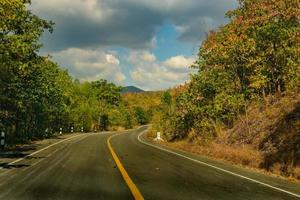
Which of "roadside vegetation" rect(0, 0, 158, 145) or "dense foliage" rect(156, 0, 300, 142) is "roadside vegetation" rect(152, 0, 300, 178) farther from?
"roadside vegetation" rect(0, 0, 158, 145)

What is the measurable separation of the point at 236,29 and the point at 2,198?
2435 cm

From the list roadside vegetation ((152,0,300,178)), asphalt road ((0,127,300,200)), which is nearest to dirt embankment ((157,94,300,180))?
roadside vegetation ((152,0,300,178))

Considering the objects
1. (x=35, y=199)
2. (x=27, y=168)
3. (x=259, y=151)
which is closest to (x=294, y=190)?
(x=35, y=199)

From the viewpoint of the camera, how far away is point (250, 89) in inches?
1144

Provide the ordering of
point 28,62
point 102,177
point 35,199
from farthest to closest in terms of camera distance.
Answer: point 28,62
point 102,177
point 35,199

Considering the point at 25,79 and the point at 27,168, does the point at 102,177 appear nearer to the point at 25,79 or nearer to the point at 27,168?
the point at 27,168

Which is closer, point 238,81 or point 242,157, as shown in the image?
point 242,157

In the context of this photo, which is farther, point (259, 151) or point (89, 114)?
point (89, 114)

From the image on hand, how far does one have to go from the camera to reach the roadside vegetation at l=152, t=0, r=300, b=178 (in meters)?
21.7

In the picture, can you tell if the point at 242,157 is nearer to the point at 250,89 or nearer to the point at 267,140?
the point at 267,140

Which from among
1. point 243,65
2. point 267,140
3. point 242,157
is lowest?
point 242,157

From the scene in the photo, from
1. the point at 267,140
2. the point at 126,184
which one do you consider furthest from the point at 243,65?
the point at 126,184

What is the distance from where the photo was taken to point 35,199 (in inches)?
332

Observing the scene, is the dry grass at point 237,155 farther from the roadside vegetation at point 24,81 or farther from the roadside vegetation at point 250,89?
the roadside vegetation at point 24,81
